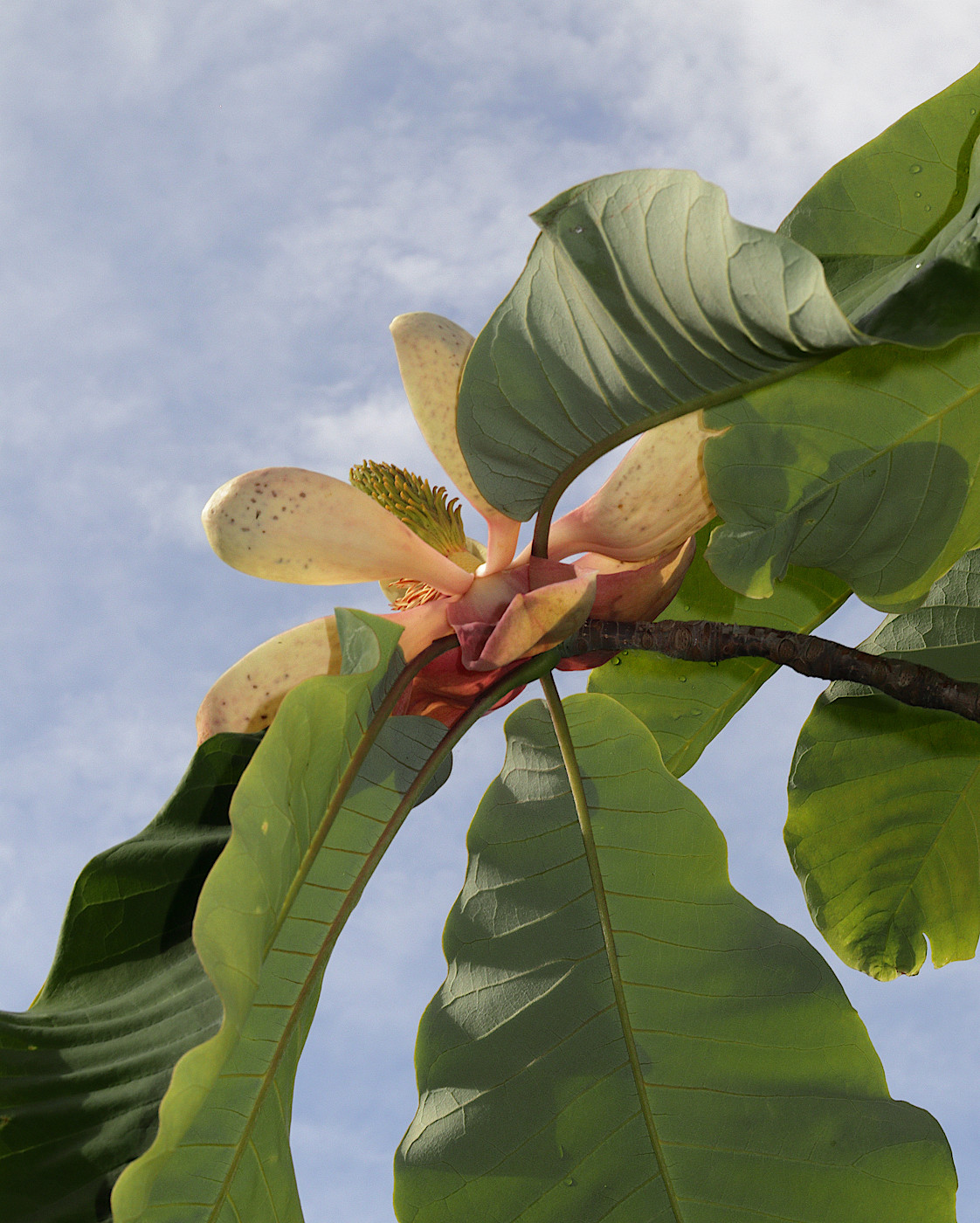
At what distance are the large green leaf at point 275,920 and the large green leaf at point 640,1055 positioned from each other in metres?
0.19

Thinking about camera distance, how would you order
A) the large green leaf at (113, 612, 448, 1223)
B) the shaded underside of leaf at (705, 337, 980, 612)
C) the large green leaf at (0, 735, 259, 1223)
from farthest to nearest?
1. the shaded underside of leaf at (705, 337, 980, 612)
2. the large green leaf at (0, 735, 259, 1223)
3. the large green leaf at (113, 612, 448, 1223)

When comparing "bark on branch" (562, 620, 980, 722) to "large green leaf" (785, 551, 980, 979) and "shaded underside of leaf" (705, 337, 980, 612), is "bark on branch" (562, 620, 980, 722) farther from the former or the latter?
"large green leaf" (785, 551, 980, 979)

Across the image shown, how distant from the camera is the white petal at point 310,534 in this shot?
3.04 ft

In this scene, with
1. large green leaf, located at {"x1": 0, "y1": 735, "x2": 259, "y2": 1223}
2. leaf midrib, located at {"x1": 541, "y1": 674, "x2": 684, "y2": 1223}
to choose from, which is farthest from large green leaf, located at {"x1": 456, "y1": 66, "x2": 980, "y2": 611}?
large green leaf, located at {"x1": 0, "y1": 735, "x2": 259, "y2": 1223}

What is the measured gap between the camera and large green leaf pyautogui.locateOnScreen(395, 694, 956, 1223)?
3.10ft

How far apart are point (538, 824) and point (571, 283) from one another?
0.49m

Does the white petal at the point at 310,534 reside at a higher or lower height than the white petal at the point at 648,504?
lower

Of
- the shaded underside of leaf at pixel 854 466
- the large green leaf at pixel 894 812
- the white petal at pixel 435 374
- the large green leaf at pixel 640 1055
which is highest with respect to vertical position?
the white petal at pixel 435 374

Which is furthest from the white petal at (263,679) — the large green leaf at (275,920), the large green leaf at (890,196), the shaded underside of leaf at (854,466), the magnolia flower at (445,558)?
the large green leaf at (890,196)

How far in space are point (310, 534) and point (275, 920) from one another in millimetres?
330

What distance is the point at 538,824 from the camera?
102cm

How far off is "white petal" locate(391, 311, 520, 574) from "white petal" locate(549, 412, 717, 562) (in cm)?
10

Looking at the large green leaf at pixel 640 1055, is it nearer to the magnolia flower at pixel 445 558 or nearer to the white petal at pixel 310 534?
Result: the magnolia flower at pixel 445 558

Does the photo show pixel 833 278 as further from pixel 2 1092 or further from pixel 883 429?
pixel 2 1092
